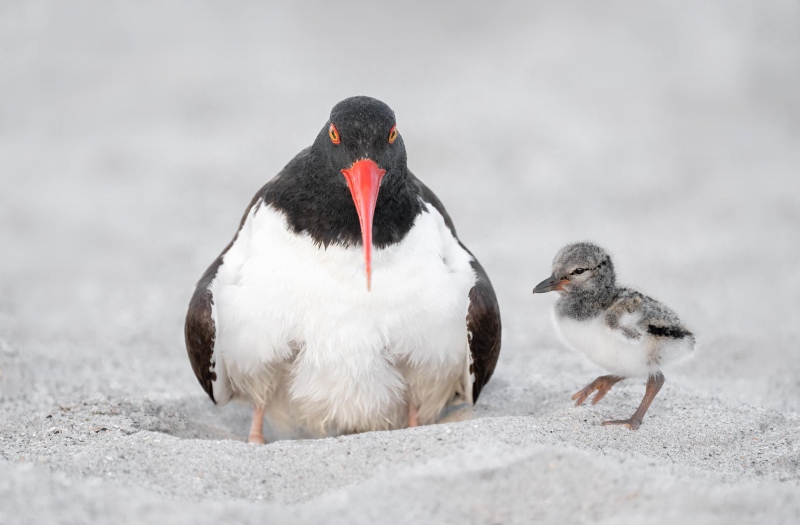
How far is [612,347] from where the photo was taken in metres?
4.12

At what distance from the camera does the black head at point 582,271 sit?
13.8 feet

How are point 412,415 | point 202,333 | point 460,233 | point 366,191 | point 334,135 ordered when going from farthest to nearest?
point 460,233, point 412,415, point 202,333, point 334,135, point 366,191

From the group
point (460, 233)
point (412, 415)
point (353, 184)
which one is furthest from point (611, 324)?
point (460, 233)

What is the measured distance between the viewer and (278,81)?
12.7 meters

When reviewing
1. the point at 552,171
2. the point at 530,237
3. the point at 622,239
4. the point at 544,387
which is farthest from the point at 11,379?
the point at 552,171

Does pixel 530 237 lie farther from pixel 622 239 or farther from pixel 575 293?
pixel 575 293

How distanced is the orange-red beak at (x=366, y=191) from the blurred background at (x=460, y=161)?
61.5 inches

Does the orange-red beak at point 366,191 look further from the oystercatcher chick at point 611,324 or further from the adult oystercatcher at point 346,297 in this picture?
the oystercatcher chick at point 611,324

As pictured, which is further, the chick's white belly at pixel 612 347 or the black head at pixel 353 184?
the black head at pixel 353 184

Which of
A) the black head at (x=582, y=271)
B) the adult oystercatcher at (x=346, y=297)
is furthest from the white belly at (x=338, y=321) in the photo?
the black head at (x=582, y=271)

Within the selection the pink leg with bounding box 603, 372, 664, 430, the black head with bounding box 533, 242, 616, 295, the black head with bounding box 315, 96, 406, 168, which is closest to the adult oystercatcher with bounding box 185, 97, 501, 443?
the black head with bounding box 315, 96, 406, 168

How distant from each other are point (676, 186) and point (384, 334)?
6621mm

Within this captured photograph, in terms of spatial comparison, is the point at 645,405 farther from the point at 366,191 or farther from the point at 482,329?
the point at 366,191

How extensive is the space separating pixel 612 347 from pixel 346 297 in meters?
1.21
